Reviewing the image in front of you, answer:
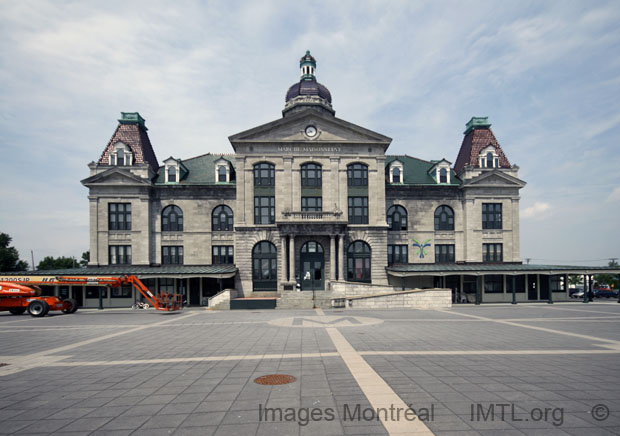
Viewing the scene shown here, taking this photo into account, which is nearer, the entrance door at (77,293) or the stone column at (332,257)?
the stone column at (332,257)

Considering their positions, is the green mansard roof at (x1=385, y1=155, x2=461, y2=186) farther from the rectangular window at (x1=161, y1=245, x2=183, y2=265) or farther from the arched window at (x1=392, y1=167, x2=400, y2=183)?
the rectangular window at (x1=161, y1=245, x2=183, y2=265)

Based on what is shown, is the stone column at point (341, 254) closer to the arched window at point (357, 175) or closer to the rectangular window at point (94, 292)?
the arched window at point (357, 175)

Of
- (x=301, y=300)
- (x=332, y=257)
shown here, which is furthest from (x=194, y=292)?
(x=332, y=257)

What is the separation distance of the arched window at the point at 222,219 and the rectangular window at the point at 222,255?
1991 mm

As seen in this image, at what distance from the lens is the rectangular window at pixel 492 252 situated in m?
42.8

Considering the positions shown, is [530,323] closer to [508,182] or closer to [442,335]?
[442,335]

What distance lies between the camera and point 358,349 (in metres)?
14.9

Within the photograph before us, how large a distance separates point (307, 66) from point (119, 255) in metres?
36.1

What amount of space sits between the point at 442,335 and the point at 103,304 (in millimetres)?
35758

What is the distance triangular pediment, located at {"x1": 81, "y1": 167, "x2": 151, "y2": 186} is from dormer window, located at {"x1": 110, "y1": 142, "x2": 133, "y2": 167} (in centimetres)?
130

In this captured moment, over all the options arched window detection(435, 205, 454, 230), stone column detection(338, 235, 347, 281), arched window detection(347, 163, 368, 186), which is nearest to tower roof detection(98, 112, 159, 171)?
arched window detection(347, 163, 368, 186)

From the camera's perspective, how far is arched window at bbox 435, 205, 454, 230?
144 ft

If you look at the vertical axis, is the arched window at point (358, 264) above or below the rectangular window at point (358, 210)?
below

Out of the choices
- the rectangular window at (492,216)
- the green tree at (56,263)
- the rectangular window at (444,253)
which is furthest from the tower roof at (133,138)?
the green tree at (56,263)
